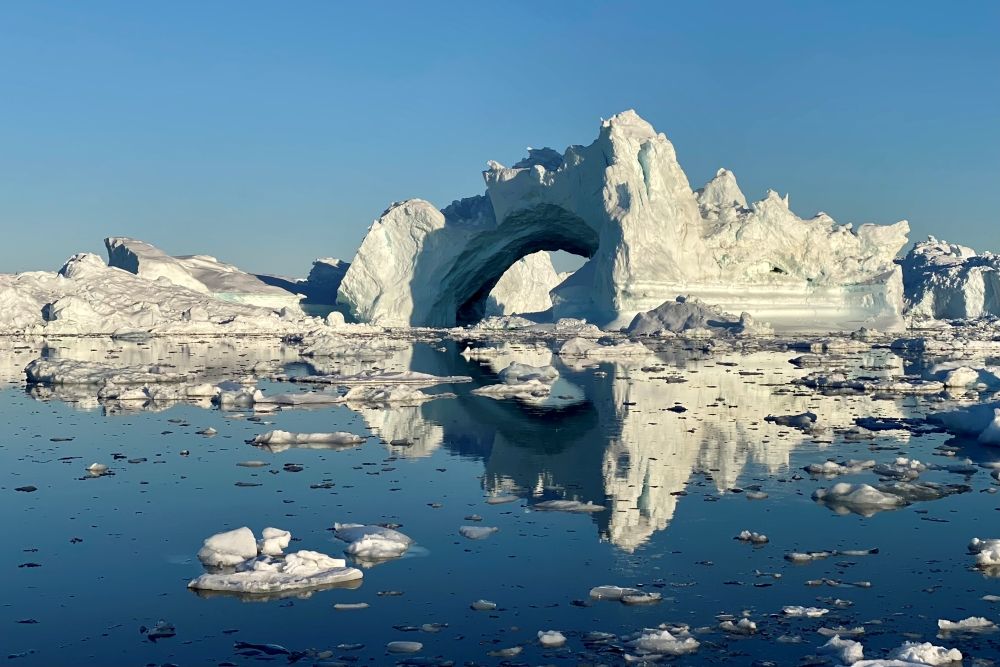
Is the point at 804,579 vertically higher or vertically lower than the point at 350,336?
lower

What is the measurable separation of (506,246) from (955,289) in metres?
29.9

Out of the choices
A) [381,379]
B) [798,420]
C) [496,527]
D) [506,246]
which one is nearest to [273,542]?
[496,527]

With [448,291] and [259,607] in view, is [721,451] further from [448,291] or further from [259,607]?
[448,291]

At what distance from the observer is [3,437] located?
43.9ft

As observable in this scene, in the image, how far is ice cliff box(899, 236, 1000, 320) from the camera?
57.1 metres

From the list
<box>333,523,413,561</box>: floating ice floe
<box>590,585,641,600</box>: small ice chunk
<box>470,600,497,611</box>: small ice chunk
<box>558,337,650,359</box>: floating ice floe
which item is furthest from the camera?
<box>558,337,650,359</box>: floating ice floe

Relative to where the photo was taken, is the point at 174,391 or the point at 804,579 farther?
the point at 174,391

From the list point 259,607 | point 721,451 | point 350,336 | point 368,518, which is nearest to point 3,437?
point 368,518

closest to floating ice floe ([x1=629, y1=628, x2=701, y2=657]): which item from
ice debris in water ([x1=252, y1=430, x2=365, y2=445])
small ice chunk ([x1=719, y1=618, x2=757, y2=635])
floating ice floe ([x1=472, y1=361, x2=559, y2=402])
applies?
small ice chunk ([x1=719, y1=618, x2=757, y2=635])

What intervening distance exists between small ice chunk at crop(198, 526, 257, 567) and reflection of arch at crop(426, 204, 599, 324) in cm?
3458

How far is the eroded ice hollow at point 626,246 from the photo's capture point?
40.1 meters

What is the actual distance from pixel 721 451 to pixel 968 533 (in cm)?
407

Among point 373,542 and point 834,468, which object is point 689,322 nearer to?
point 834,468

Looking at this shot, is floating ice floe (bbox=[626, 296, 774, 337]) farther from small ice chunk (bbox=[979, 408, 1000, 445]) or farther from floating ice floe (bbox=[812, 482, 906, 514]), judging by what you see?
floating ice floe (bbox=[812, 482, 906, 514])
